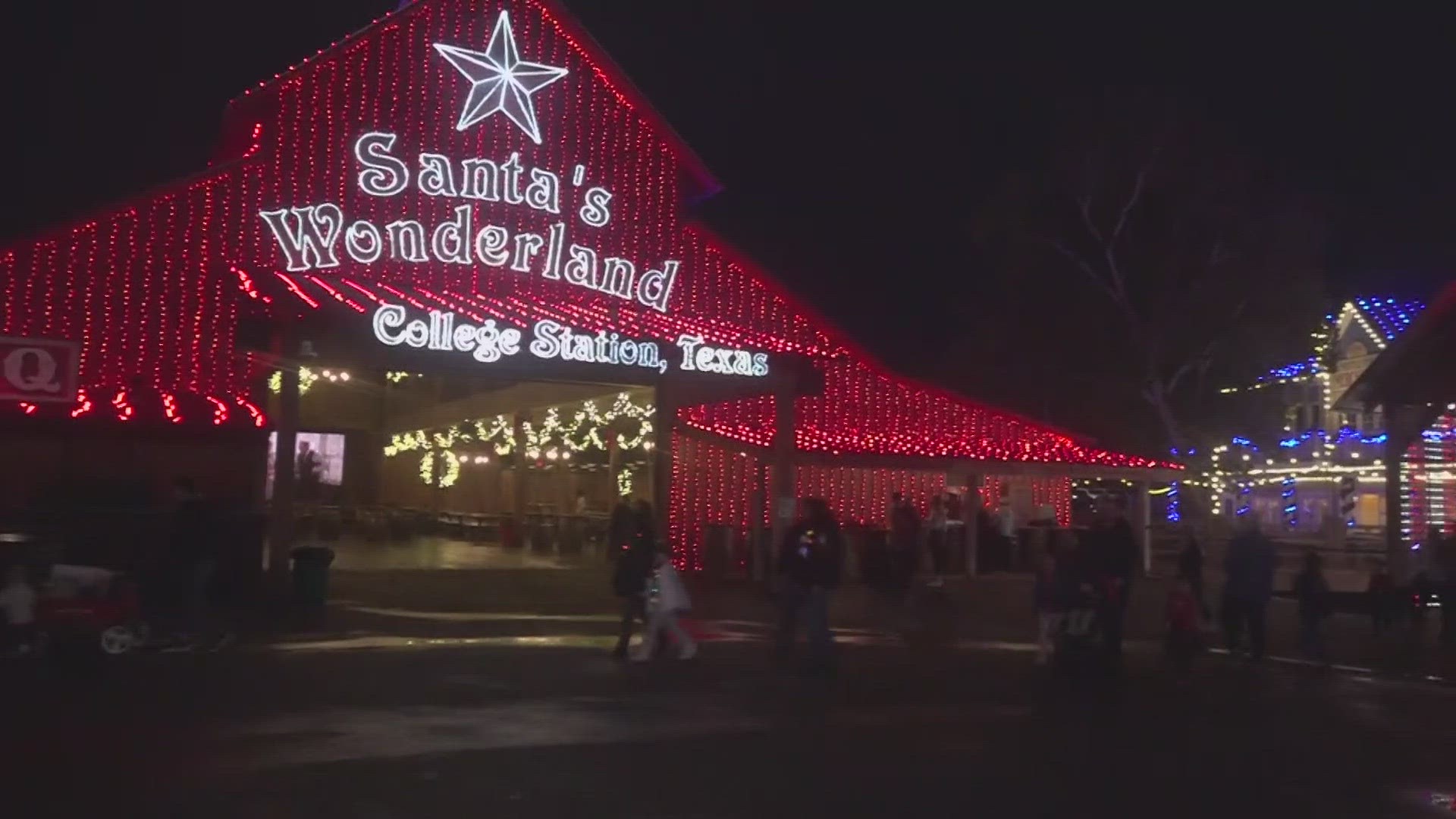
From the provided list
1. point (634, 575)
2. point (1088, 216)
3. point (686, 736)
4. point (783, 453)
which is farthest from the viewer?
point (1088, 216)

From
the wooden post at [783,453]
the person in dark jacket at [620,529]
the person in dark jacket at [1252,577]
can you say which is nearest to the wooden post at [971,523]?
the wooden post at [783,453]

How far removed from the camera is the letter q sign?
19234mm

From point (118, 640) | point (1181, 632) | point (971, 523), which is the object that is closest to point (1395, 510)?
point (1181, 632)

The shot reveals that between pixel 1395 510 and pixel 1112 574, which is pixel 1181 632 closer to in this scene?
pixel 1112 574

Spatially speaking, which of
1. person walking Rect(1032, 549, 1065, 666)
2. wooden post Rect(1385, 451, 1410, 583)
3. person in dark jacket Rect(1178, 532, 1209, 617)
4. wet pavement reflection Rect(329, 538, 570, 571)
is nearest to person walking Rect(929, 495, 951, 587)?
person in dark jacket Rect(1178, 532, 1209, 617)

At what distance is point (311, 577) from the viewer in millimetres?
18562

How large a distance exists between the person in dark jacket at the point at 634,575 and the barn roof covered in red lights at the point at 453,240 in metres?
6.65

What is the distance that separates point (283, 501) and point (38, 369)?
3.70 metres

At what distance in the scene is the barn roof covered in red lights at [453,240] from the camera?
2208cm

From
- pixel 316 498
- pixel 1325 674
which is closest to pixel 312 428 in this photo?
pixel 316 498

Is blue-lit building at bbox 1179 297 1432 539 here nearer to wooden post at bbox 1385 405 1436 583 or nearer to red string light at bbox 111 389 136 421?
wooden post at bbox 1385 405 1436 583

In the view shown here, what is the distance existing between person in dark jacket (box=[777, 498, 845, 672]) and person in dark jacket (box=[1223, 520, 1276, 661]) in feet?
15.5

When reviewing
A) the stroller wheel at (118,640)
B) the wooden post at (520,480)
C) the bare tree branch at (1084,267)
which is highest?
the bare tree branch at (1084,267)

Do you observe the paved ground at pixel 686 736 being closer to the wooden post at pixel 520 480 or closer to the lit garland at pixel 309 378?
the lit garland at pixel 309 378
